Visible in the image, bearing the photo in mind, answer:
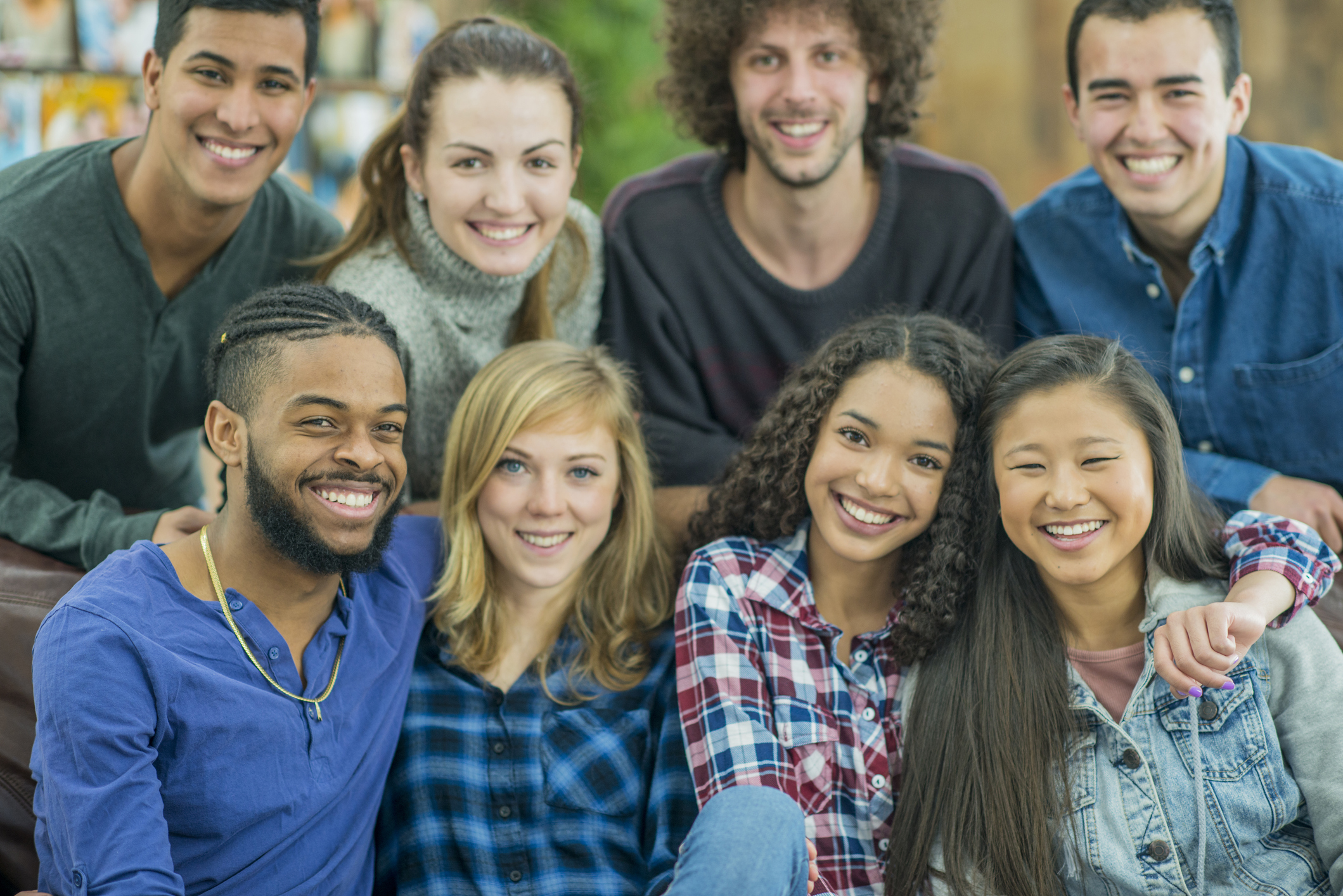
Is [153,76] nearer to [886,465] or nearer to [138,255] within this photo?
[138,255]

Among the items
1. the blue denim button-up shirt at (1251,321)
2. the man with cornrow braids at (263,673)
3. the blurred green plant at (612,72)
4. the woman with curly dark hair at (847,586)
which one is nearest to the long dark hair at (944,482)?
the woman with curly dark hair at (847,586)

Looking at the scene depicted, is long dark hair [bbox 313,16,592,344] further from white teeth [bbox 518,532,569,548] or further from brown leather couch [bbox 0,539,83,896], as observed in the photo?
brown leather couch [bbox 0,539,83,896]

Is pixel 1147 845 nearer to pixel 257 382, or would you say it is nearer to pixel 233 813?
pixel 233 813

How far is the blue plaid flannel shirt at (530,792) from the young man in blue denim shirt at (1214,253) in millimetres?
1261

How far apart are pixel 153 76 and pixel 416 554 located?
1140 millimetres

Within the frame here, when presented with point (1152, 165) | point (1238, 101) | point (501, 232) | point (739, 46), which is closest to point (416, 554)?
point (501, 232)

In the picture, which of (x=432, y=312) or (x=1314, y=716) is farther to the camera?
(x=432, y=312)

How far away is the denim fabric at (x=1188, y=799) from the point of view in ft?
5.56

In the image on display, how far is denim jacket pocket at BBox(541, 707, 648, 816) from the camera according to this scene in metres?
1.91

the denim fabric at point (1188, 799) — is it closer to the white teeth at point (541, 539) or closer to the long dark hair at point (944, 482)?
the long dark hair at point (944, 482)

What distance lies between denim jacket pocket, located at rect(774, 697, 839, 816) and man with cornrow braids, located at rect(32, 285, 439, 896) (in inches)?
24.7

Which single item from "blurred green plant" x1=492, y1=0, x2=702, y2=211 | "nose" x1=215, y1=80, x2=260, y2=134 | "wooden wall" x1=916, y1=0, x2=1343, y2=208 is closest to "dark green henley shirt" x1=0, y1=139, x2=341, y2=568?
"nose" x1=215, y1=80, x2=260, y2=134

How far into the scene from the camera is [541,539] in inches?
80.0

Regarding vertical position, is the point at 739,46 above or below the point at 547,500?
above
